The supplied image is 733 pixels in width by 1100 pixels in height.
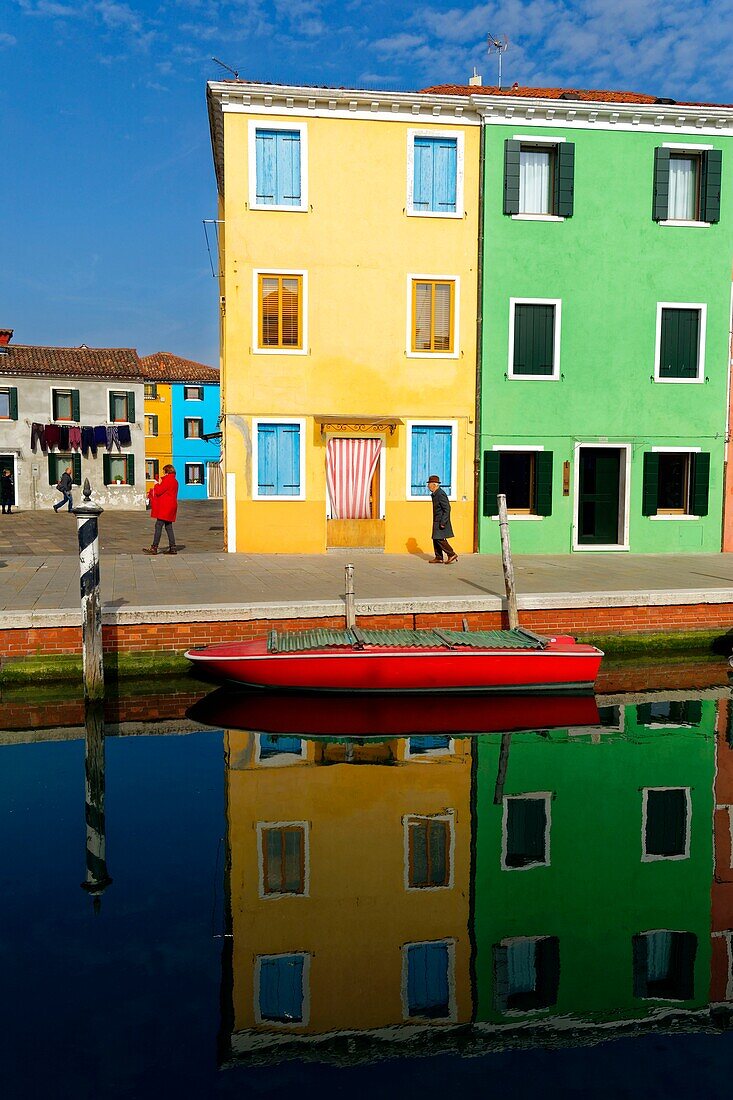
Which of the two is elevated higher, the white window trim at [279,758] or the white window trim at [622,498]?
the white window trim at [622,498]

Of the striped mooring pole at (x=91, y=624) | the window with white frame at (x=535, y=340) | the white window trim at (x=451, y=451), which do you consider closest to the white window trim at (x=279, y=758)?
the striped mooring pole at (x=91, y=624)

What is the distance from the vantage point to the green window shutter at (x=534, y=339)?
18516mm

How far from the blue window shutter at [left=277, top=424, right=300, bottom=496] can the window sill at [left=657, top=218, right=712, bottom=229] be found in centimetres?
939

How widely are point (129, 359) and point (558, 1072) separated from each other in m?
41.9

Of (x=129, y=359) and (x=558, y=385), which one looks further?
(x=129, y=359)

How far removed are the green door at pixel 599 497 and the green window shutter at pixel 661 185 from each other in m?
5.26

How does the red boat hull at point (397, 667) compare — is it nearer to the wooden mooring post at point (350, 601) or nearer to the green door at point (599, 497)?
the wooden mooring post at point (350, 601)

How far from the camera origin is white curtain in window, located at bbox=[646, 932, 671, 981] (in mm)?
5012

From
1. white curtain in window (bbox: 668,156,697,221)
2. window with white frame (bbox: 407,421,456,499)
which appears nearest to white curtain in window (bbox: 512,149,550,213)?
white curtain in window (bbox: 668,156,697,221)

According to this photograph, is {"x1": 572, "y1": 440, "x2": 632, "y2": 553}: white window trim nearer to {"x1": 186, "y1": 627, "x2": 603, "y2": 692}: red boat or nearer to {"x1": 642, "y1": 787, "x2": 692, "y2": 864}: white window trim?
{"x1": 186, "y1": 627, "x2": 603, "y2": 692}: red boat

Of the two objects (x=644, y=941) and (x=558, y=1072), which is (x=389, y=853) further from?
(x=558, y=1072)

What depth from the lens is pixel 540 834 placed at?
6.89 meters

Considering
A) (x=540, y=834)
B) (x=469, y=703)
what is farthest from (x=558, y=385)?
(x=540, y=834)

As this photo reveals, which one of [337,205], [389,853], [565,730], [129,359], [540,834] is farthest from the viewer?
[129,359]
